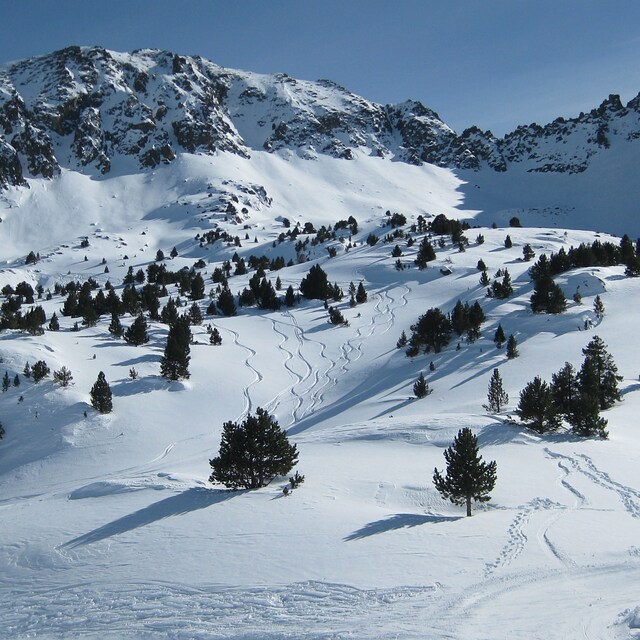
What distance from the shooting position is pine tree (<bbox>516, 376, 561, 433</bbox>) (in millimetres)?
23641

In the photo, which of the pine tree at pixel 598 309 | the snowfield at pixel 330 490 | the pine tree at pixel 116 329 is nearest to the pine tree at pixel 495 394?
the snowfield at pixel 330 490

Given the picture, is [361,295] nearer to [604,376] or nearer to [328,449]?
[604,376]

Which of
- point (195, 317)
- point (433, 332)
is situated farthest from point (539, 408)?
point (195, 317)

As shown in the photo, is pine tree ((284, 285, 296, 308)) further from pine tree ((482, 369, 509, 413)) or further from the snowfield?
pine tree ((482, 369, 509, 413))

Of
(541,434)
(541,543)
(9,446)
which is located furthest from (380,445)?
(9,446)

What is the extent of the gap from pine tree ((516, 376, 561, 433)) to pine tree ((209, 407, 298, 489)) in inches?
465

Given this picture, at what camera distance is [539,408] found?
2369cm

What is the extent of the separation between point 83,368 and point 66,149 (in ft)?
498

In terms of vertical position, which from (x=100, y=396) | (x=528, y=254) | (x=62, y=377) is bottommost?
(x=100, y=396)

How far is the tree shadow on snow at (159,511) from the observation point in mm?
13907

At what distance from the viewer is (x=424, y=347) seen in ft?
144

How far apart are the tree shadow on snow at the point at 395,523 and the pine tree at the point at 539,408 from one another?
1062 centimetres

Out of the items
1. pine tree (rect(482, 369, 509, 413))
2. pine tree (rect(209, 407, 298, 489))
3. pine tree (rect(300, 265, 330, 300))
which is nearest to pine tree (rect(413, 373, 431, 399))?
pine tree (rect(482, 369, 509, 413))

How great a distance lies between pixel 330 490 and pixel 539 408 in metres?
11.5
